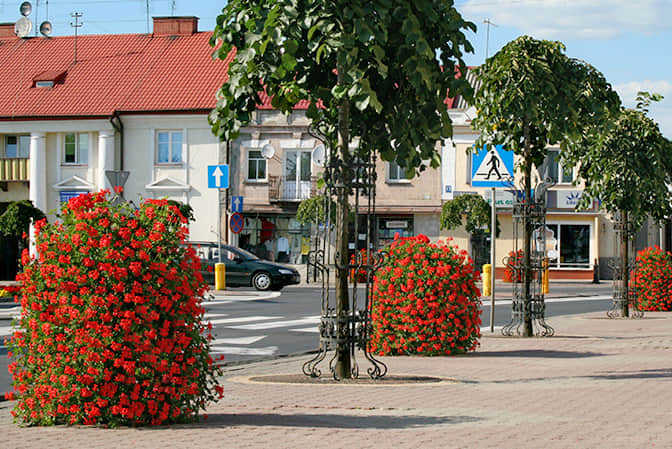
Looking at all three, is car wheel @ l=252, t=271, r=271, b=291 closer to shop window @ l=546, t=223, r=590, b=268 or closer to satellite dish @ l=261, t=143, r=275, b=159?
satellite dish @ l=261, t=143, r=275, b=159

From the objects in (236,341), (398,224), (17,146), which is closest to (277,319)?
(236,341)

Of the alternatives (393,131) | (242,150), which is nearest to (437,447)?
(393,131)

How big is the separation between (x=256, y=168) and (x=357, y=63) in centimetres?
3744

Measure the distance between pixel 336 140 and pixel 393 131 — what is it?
1.23 m

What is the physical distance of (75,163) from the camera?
47.4 m

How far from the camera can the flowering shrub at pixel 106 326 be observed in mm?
7227

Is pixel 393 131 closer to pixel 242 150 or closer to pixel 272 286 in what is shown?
pixel 272 286

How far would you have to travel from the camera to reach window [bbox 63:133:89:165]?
47281 mm

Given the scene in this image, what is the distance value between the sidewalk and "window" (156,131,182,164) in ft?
112

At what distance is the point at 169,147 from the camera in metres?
47.4

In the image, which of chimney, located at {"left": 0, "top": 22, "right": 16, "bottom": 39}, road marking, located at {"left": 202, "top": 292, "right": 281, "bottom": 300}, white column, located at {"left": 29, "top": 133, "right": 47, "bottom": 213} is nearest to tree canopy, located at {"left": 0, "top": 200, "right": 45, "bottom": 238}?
white column, located at {"left": 29, "top": 133, "right": 47, "bottom": 213}

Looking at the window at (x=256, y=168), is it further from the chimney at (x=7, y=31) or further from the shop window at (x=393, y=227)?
the chimney at (x=7, y=31)

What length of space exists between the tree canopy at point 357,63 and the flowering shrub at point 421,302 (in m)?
2.87

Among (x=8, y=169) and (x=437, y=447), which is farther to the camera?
(x=8, y=169)
